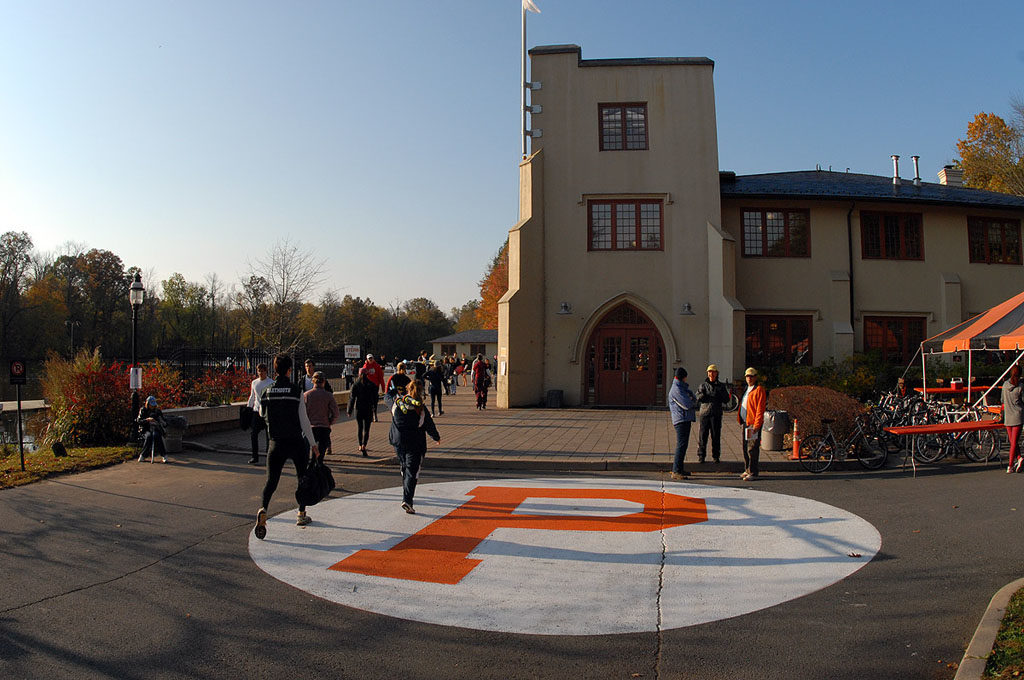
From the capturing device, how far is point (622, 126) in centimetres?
2478

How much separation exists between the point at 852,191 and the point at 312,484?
80.6 feet

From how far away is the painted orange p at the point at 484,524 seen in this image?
638 centimetres

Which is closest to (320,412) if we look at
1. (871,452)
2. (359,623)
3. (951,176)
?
(359,623)

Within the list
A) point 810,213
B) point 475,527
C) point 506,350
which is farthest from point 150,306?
point 475,527

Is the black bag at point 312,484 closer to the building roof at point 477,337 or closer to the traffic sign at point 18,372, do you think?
the traffic sign at point 18,372

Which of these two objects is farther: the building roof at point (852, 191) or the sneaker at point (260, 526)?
the building roof at point (852, 191)

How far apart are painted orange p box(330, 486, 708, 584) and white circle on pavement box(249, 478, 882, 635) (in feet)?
0.07

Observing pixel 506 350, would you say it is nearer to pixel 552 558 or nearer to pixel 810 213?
pixel 810 213

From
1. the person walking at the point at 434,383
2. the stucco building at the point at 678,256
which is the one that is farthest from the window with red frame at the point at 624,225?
the person walking at the point at 434,383

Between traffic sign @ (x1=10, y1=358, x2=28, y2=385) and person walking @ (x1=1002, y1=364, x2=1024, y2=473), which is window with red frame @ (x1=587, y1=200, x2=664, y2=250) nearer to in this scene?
person walking @ (x1=1002, y1=364, x2=1024, y2=473)

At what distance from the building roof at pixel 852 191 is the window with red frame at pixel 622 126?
3634 millimetres

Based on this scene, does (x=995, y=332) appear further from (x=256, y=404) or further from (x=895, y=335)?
(x=256, y=404)

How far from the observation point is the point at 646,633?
15.7ft

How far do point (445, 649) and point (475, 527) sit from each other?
3345mm
